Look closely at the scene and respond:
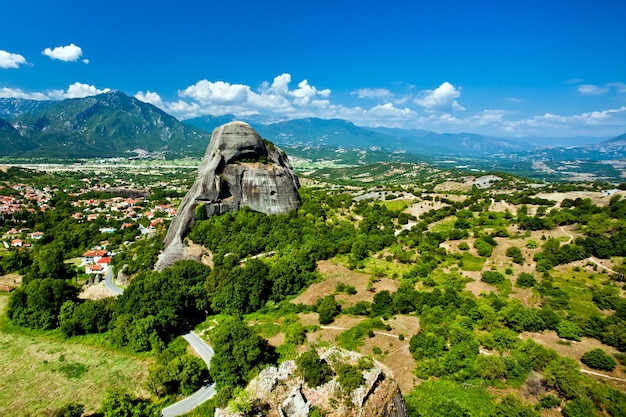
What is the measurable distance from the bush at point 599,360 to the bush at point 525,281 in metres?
10.6

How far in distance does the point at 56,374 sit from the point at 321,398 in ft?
80.1

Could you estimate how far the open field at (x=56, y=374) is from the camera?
24594 mm

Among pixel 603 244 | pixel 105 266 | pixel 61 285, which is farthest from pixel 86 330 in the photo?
pixel 603 244

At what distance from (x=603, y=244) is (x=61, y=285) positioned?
6057 cm

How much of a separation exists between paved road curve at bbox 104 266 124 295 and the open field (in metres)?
12.4

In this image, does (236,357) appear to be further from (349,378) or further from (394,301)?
(394,301)

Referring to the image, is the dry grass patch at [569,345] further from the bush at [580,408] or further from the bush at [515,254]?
the bush at [515,254]

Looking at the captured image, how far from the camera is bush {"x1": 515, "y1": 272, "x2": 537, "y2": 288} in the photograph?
108ft

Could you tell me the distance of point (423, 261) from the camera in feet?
129

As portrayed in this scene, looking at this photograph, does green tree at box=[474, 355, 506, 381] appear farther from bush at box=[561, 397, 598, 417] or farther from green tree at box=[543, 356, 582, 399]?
bush at box=[561, 397, 598, 417]

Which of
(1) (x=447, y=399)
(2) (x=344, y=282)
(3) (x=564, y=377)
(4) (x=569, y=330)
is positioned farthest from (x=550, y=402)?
(2) (x=344, y=282)

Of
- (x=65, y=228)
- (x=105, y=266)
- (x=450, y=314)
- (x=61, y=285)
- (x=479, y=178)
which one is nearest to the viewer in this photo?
(x=450, y=314)

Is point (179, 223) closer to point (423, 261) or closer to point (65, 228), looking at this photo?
point (423, 261)

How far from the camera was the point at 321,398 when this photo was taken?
17.8 m
